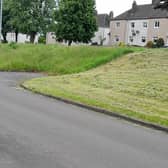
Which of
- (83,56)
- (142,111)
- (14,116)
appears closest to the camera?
(14,116)

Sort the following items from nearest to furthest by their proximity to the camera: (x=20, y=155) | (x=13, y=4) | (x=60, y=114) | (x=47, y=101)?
(x=20, y=155) < (x=60, y=114) < (x=47, y=101) < (x=13, y=4)

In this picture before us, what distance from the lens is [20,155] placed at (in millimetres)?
7438

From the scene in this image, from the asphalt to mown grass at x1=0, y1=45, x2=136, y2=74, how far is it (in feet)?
59.5

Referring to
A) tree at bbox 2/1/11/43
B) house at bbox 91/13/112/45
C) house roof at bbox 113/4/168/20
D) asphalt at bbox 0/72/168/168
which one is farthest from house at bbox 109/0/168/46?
asphalt at bbox 0/72/168/168

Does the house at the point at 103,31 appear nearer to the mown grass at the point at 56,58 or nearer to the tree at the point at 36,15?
the tree at the point at 36,15

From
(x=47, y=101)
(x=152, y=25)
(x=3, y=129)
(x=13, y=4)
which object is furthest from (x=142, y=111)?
(x=152, y=25)

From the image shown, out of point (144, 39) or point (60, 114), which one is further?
point (144, 39)

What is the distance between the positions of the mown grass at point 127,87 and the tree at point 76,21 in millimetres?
32038

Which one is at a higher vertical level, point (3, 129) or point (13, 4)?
point (13, 4)

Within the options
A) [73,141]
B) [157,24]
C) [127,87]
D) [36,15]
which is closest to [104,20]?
[157,24]

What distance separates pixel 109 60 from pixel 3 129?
72.2 ft

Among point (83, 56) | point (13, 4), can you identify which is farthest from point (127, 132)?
point (13, 4)

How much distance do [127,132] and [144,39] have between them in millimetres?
70487

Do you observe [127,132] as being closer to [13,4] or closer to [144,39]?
[13,4]
